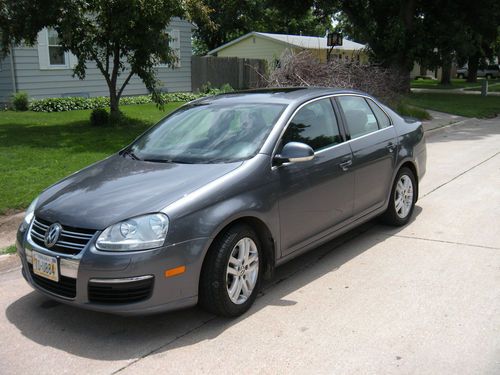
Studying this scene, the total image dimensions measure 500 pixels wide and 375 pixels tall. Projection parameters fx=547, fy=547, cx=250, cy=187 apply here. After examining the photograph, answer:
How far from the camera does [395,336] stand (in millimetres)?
3711

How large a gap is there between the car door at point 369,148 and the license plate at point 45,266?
2.84 metres

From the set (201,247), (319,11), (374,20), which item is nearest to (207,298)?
(201,247)

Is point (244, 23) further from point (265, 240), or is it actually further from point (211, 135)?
point (265, 240)

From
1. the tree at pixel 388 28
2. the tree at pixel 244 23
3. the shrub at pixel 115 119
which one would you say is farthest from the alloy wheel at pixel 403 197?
the tree at pixel 244 23

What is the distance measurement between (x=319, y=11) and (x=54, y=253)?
26.9 metres

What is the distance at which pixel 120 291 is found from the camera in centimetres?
355

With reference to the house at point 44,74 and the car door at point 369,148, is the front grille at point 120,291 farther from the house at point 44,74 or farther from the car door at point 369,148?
the house at point 44,74

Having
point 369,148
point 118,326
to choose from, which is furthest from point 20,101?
point 118,326

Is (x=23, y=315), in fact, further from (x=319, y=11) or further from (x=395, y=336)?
(x=319, y=11)

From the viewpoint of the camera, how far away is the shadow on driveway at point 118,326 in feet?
12.0

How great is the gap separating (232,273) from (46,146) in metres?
7.15

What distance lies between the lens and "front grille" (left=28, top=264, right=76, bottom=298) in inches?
144

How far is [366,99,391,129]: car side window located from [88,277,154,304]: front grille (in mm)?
3405

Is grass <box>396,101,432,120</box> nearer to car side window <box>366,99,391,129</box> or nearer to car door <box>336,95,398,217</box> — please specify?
car side window <box>366,99,391,129</box>
